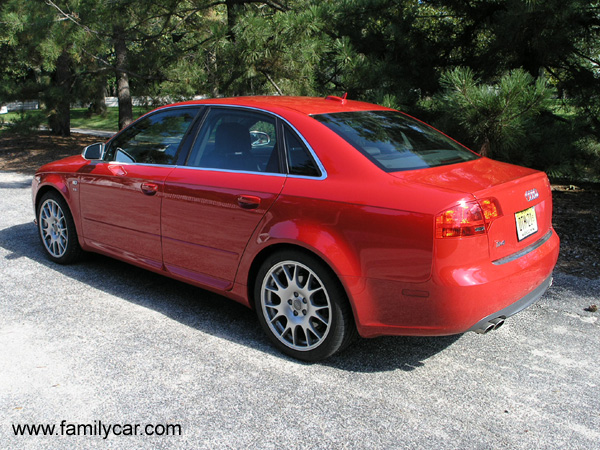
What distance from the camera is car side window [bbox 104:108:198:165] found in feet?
14.8

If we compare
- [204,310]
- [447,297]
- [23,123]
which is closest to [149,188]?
[204,310]

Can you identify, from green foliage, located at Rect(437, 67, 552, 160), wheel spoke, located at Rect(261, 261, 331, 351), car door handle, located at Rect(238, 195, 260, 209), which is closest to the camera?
wheel spoke, located at Rect(261, 261, 331, 351)

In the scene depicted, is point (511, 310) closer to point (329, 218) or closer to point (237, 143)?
point (329, 218)

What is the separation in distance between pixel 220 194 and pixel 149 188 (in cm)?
79

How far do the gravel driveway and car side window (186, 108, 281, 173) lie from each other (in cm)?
119

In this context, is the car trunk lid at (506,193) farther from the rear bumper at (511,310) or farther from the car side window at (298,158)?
the car side window at (298,158)

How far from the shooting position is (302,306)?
3.65 metres

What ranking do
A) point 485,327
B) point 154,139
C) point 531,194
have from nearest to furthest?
point 485,327 → point 531,194 → point 154,139

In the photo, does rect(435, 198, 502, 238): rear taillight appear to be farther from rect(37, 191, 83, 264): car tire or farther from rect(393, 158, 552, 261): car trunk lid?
rect(37, 191, 83, 264): car tire

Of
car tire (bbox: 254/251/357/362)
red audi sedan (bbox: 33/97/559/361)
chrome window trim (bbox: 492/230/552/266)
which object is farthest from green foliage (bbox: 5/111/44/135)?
chrome window trim (bbox: 492/230/552/266)

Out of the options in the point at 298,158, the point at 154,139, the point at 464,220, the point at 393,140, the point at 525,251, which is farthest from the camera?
the point at 154,139

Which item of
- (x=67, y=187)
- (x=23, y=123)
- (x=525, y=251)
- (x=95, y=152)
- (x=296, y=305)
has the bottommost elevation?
(x=296, y=305)

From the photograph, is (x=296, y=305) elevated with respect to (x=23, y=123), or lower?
lower

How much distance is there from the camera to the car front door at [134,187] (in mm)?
4488
